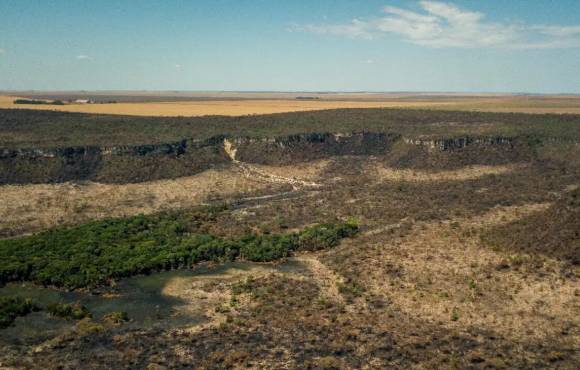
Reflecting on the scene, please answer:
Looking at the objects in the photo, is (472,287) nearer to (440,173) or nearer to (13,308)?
(13,308)

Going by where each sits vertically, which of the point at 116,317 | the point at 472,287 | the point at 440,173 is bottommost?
the point at 116,317

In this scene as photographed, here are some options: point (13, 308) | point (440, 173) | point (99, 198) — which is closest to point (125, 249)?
point (13, 308)

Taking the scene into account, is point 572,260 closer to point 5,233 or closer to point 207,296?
point 207,296

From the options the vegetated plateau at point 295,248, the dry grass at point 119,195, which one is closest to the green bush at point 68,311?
the vegetated plateau at point 295,248

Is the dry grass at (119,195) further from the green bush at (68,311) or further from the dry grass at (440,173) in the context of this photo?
the green bush at (68,311)

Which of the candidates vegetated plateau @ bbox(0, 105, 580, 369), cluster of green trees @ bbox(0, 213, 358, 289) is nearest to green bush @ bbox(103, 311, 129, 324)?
vegetated plateau @ bbox(0, 105, 580, 369)

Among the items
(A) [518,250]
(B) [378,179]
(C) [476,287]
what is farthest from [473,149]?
(C) [476,287]
